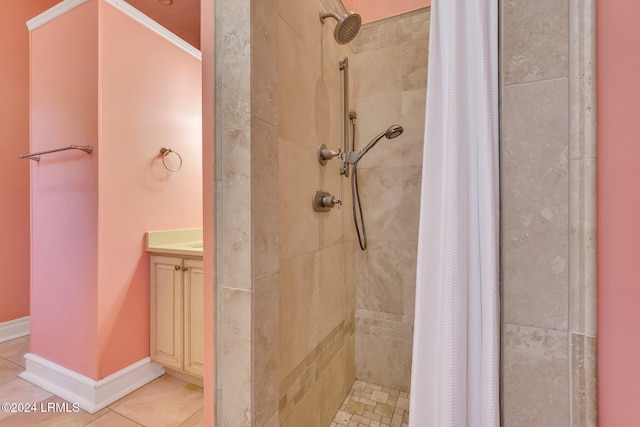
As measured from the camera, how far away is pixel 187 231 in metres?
2.27

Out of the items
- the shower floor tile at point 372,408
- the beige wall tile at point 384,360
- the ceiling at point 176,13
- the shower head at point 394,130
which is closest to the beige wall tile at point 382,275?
the beige wall tile at point 384,360

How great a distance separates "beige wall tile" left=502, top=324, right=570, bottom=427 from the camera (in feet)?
2.02

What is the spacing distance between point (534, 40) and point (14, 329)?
3.89 metres

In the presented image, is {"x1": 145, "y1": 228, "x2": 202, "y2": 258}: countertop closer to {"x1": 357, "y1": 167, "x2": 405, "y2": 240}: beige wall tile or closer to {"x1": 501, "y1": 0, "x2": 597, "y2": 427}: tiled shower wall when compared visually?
{"x1": 357, "y1": 167, "x2": 405, "y2": 240}: beige wall tile

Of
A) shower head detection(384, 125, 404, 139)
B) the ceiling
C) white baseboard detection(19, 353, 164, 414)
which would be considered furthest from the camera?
the ceiling

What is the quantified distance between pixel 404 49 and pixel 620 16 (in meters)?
1.27

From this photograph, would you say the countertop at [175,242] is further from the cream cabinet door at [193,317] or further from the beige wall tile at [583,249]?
the beige wall tile at [583,249]

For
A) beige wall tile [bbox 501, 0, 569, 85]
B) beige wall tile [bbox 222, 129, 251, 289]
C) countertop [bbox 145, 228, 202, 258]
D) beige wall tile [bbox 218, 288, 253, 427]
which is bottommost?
beige wall tile [bbox 218, 288, 253, 427]

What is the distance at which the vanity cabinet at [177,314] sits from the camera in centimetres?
175

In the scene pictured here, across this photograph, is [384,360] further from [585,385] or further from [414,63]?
[414,63]

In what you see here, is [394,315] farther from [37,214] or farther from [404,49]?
[37,214]

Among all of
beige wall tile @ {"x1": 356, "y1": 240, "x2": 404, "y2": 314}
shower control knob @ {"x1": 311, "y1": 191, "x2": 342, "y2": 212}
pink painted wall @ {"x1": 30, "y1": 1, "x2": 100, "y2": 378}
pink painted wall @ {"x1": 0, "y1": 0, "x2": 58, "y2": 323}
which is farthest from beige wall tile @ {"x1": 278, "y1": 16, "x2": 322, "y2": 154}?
pink painted wall @ {"x1": 0, "y1": 0, "x2": 58, "y2": 323}

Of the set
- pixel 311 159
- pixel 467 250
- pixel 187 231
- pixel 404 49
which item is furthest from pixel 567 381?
pixel 187 231

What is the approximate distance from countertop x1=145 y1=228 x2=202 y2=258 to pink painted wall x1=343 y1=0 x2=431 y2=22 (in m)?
1.84
